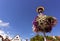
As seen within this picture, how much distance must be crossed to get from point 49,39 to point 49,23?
9.78 metres

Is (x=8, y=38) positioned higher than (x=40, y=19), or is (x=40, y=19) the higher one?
(x=8, y=38)

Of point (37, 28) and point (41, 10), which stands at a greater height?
point (41, 10)

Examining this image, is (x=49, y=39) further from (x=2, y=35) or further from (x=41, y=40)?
(x=2, y=35)

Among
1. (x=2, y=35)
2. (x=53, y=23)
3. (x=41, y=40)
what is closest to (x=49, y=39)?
(x=41, y=40)

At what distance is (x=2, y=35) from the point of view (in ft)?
125

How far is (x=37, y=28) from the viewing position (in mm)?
12961

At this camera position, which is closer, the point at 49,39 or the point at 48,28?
the point at 48,28

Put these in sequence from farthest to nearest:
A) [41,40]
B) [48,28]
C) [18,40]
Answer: [18,40]
[41,40]
[48,28]

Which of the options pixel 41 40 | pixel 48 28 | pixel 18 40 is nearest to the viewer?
pixel 48 28

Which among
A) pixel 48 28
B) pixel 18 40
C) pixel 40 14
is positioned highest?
pixel 18 40

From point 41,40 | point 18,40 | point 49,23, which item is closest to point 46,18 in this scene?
point 49,23

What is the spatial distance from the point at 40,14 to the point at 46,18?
50cm

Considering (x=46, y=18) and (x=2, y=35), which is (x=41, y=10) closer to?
(x=46, y=18)

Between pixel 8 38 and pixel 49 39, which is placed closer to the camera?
pixel 49 39
